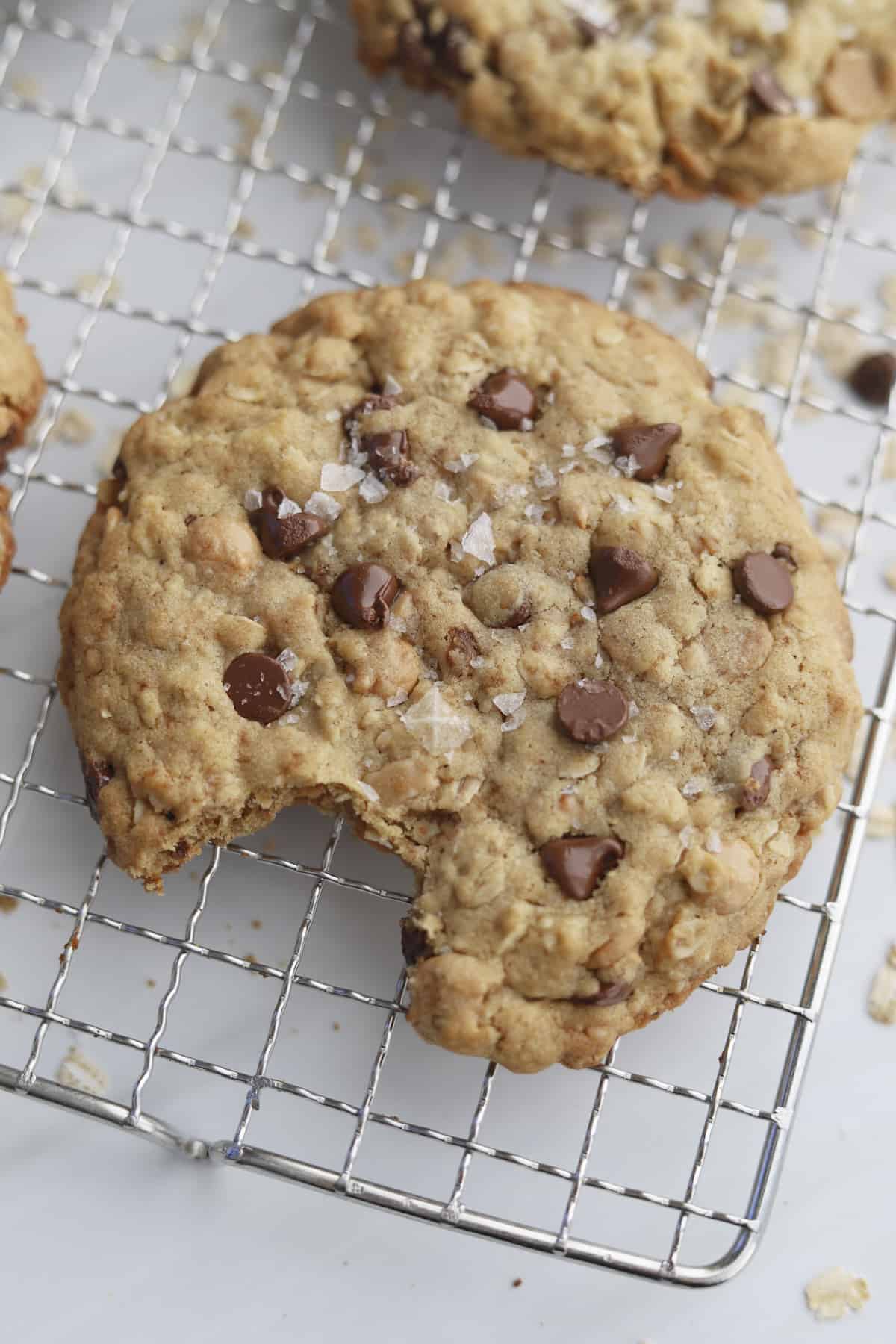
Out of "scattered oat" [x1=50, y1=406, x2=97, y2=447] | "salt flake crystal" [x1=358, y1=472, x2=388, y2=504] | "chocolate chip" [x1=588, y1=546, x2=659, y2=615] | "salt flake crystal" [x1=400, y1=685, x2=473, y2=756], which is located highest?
"chocolate chip" [x1=588, y1=546, x2=659, y2=615]

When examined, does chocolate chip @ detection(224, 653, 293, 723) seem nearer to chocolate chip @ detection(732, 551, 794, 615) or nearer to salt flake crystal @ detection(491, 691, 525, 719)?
salt flake crystal @ detection(491, 691, 525, 719)

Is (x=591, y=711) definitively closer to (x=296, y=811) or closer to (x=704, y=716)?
(x=704, y=716)

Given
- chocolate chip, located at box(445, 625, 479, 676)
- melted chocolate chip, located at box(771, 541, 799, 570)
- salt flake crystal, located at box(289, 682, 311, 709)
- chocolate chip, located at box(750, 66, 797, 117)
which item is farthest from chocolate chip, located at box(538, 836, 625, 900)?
chocolate chip, located at box(750, 66, 797, 117)

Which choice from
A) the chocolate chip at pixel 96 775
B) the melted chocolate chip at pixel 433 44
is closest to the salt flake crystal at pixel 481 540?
the chocolate chip at pixel 96 775

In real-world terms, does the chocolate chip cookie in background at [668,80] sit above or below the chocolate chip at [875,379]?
above

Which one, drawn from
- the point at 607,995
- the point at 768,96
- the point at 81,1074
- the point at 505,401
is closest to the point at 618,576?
the point at 505,401

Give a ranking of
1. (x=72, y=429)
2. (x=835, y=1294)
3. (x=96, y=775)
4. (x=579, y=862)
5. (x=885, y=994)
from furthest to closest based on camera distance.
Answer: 1. (x=72, y=429)
2. (x=885, y=994)
3. (x=835, y=1294)
4. (x=96, y=775)
5. (x=579, y=862)

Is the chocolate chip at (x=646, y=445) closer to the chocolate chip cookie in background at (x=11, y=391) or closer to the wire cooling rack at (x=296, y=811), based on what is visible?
the wire cooling rack at (x=296, y=811)
